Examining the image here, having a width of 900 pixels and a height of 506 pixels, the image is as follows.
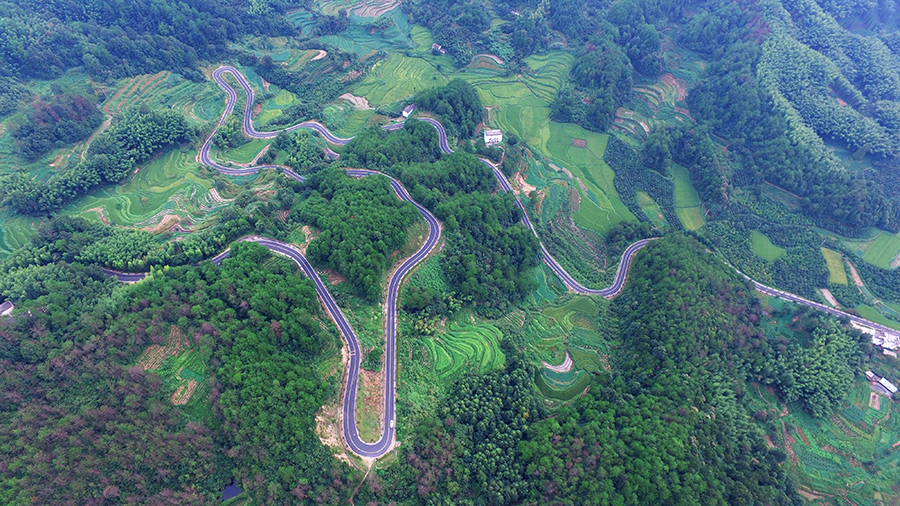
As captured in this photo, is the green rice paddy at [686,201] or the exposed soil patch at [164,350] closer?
the exposed soil patch at [164,350]

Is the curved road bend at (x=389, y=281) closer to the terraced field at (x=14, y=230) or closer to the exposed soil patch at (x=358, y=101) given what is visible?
the exposed soil patch at (x=358, y=101)

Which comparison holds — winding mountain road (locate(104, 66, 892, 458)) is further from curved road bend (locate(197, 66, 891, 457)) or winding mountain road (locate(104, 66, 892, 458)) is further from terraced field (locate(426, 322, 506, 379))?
terraced field (locate(426, 322, 506, 379))

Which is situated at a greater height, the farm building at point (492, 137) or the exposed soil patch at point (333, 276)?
the farm building at point (492, 137)

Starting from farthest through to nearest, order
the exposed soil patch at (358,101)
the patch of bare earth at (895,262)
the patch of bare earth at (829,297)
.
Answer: the exposed soil patch at (358,101) < the patch of bare earth at (895,262) < the patch of bare earth at (829,297)

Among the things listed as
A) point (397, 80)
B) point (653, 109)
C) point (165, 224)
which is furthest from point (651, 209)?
point (165, 224)

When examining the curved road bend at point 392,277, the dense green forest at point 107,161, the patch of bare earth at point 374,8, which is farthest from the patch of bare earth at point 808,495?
the patch of bare earth at point 374,8

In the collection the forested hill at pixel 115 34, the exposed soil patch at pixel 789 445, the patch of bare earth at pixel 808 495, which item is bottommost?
the patch of bare earth at pixel 808 495

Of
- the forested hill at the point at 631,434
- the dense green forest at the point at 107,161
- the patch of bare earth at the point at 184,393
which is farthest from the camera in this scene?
the dense green forest at the point at 107,161

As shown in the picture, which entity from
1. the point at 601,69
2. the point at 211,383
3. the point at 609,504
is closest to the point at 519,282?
the point at 609,504
